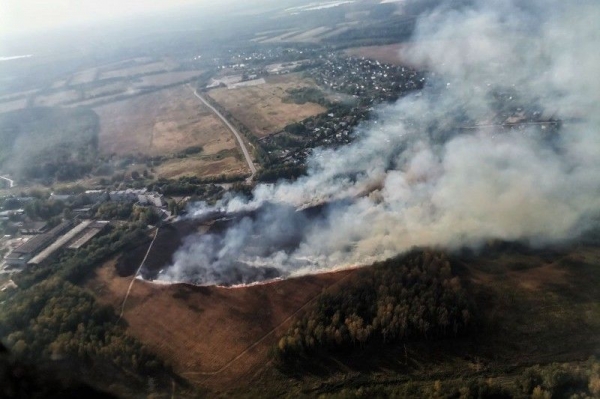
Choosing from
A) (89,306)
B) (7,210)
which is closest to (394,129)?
(89,306)

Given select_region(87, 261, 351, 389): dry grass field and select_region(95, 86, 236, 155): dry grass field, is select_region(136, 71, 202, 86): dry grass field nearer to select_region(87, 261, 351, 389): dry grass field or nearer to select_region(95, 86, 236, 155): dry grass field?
select_region(95, 86, 236, 155): dry grass field

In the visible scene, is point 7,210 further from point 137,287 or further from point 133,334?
point 133,334

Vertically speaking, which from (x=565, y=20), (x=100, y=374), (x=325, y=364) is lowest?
(x=325, y=364)

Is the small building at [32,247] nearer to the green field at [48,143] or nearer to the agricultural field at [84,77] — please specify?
the green field at [48,143]

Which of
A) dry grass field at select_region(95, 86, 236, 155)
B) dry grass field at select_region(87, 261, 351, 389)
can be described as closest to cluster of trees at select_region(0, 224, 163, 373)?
dry grass field at select_region(87, 261, 351, 389)

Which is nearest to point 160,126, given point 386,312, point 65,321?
point 65,321

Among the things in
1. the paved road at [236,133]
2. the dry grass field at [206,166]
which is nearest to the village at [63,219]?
the dry grass field at [206,166]
